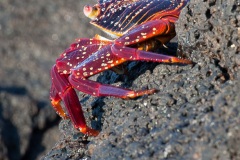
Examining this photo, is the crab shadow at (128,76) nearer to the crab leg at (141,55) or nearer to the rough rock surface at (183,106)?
the rough rock surface at (183,106)

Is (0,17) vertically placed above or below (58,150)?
below

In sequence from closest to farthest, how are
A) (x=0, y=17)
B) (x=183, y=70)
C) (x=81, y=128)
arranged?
(x=183, y=70) < (x=81, y=128) < (x=0, y=17)

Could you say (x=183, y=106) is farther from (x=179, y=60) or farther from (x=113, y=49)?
(x=113, y=49)

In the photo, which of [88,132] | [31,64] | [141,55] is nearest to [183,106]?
[141,55]

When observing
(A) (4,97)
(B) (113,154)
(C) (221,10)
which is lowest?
(A) (4,97)

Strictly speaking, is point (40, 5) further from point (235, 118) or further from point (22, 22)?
point (235, 118)

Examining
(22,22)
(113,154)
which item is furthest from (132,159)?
(22,22)

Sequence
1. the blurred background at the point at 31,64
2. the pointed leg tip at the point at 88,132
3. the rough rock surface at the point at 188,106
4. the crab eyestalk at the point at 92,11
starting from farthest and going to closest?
1. the blurred background at the point at 31,64
2. the crab eyestalk at the point at 92,11
3. the pointed leg tip at the point at 88,132
4. the rough rock surface at the point at 188,106

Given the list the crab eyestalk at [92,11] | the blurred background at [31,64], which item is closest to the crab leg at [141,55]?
the crab eyestalk at [92,11]
